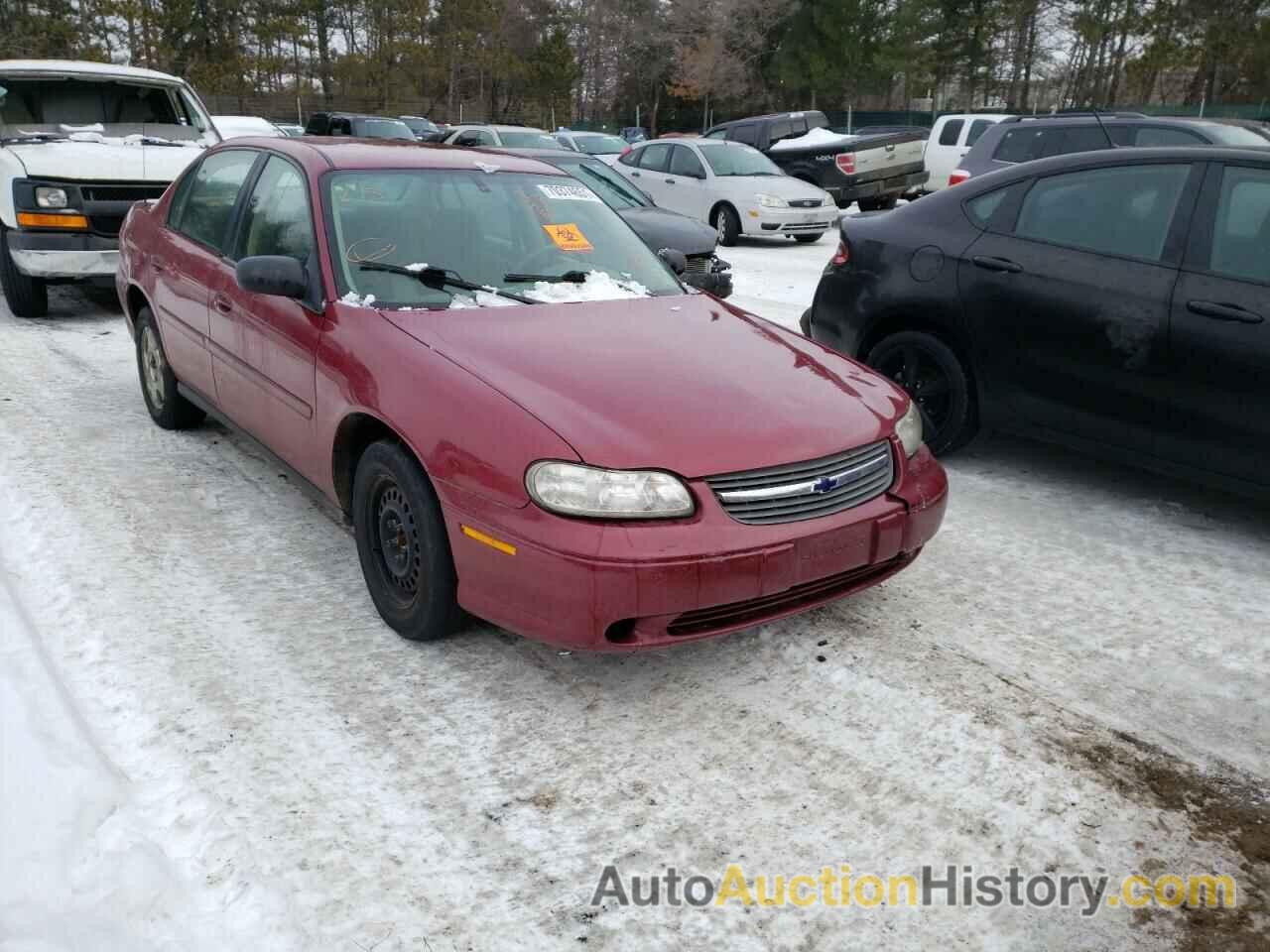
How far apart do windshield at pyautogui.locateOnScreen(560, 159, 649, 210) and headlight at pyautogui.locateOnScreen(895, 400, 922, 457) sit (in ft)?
23.2

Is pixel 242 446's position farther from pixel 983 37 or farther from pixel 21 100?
pixel 983 37

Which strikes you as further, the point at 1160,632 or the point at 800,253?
the point at 800,253

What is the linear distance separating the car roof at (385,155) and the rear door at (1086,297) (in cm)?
221

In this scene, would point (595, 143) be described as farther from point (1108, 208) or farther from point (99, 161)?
point (1108, 208)

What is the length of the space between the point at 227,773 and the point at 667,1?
65126mm

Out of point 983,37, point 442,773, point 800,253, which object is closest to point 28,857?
point 442,773

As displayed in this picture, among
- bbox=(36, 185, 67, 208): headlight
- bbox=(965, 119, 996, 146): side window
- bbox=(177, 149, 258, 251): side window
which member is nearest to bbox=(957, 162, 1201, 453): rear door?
bbox=(177, 149, 258, 251): side window

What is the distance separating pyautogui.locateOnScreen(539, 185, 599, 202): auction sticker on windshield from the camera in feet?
14.7

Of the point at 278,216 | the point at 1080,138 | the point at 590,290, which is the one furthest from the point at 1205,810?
the point at 1080,138

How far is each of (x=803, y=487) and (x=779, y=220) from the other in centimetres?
1235

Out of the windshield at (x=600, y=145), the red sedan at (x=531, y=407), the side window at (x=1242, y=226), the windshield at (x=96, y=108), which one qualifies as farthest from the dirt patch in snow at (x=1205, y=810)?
the windshield at (x=600, y=145)

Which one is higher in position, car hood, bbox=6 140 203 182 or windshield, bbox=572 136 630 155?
windshield, bbox=572 136 630 155

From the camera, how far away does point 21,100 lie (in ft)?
28.0

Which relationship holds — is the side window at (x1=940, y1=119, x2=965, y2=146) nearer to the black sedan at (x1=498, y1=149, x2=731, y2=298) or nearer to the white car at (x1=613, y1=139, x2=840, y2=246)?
the white car at (x1=613, y1=139, x2=840, y2=246)
